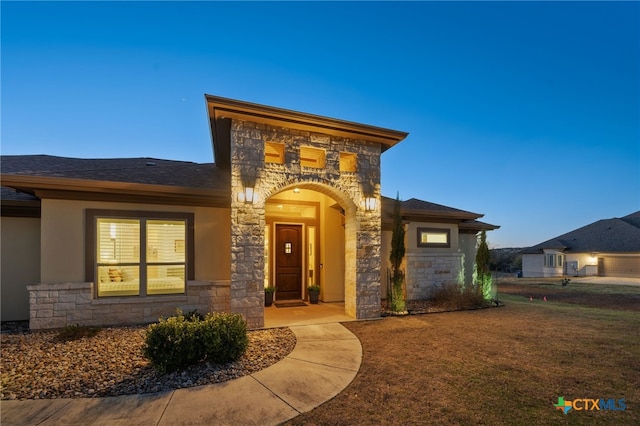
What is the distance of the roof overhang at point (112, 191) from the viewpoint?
5891 mm

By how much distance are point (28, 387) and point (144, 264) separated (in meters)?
3.40

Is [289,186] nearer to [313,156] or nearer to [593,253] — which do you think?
[313,156]

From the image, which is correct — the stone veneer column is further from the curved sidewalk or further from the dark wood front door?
the dark wood front door

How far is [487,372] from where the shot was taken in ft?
13.8

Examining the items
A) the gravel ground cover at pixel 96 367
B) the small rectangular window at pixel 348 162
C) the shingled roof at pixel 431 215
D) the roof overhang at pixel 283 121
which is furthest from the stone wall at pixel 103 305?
the shingled roof at pixel 431 215

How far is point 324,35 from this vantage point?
43.4 feet

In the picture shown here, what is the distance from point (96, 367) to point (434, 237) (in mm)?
10229

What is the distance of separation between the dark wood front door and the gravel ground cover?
371 cm

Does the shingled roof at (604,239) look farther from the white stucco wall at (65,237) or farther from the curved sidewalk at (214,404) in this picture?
the white stucco wall at (65,237)

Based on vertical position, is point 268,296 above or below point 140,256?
below

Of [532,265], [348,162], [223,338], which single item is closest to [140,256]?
[223,338]

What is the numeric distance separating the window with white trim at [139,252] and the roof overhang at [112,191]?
0.35m

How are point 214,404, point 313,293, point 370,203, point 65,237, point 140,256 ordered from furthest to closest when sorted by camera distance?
point 313,293 < point 370,203 < point 140,256 < point 65,237 < point 214,404

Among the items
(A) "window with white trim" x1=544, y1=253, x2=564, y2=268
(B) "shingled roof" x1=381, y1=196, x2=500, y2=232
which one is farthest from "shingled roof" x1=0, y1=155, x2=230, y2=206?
(A) "window with white trim" x1=544, y1=253, x2=564, y2=268
